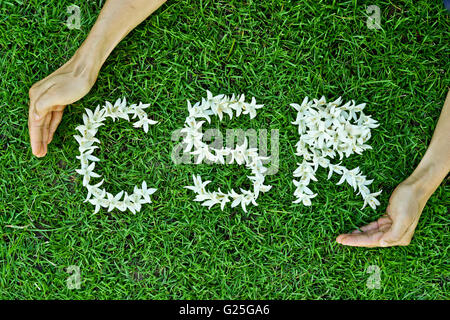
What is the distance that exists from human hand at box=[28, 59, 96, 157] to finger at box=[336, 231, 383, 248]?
1.21m

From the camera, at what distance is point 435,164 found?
5.06ft

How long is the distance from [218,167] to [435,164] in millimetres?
876

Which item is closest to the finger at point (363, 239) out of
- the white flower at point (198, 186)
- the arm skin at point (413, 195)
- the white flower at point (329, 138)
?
the arm skin at point (413, 195)

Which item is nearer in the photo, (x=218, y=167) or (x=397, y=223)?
(x=397, y=223)

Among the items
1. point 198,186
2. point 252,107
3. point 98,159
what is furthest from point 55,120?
point 252,107

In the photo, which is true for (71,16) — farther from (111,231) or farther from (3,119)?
(111,231)

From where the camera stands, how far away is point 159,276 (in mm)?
1665

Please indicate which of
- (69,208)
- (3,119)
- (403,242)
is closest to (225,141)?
(69,208)

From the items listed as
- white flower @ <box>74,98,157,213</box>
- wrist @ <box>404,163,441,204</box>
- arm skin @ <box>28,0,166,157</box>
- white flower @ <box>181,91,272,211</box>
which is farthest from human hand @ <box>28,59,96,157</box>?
wrist @ <box>404,163,441,204</box>

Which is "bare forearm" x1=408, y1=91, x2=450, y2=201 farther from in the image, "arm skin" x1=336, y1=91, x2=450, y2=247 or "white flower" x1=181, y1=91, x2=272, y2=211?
"white flower" x1=181, y1=91, x2=272, y2=211

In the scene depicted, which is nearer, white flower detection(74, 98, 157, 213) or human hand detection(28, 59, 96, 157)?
human hand detection(28, 59, 96, 157)

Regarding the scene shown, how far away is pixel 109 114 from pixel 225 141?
50cm

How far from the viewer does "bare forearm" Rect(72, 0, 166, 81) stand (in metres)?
1.50

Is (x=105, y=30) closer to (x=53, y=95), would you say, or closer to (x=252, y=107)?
(x=53, y=95)
